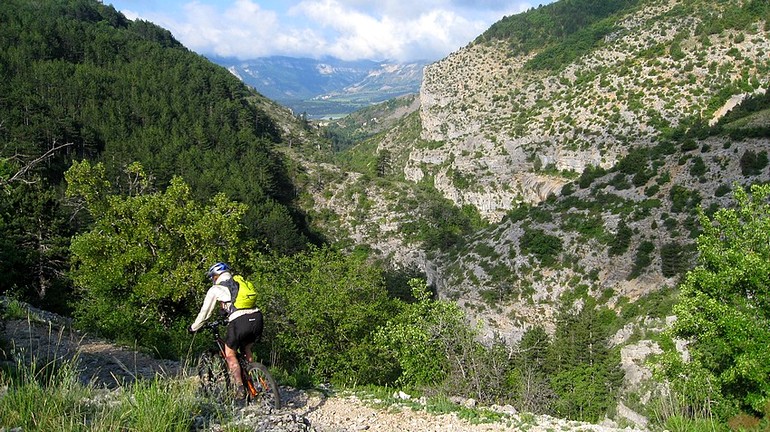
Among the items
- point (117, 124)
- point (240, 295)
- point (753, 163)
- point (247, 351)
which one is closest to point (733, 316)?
point (247, 351)

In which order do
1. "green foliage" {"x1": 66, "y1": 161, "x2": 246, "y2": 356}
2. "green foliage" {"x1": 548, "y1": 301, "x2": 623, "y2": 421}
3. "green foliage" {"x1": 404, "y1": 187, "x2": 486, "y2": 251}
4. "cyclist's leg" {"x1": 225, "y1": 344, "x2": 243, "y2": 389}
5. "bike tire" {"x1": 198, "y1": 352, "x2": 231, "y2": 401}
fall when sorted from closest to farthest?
"cyclist's leg" {"x1": 225, "y1": 344, "x2": 243, "y2": 389}, "bike tire" {"x1": 198, "y1": 352, "x2": 231, "y2": 401}, "green foliage" {"x1": 66, "y1": 161, "x2": 246, "y2": 356}, "green foliage" {"x1": 548, "y1": 301, "x2": 623, "y2": 421}, "green foliage" {"x1": 404, "y1": 187, "x2": 486, "y2": 251}

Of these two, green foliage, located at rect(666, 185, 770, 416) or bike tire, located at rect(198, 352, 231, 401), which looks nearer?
bike tire, located at rect(198, 352, 231, 401)

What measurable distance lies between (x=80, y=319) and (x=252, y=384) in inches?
447

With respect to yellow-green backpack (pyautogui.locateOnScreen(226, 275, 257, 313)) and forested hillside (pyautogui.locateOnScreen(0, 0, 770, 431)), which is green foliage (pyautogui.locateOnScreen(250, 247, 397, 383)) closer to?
forested hillside (pyautogui.locateOnScreen(0, 0, 770, 431))

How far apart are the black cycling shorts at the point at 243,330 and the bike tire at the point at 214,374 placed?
0.68 m

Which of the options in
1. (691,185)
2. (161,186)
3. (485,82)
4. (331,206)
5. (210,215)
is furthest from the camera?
(485,82)

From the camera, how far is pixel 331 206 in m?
92.6

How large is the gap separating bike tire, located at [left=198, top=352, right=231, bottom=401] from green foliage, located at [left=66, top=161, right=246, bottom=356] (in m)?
8.68

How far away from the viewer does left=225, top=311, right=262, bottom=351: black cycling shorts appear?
24.0 feet

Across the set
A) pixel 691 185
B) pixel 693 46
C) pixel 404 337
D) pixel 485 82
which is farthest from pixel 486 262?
pixel 485 82

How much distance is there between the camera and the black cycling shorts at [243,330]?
7320 mm

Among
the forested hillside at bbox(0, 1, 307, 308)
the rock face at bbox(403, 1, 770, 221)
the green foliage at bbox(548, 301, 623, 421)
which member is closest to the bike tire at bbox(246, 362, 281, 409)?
the green foliage at bbox(548, 301, 623, 421)

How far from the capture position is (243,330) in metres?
7.33

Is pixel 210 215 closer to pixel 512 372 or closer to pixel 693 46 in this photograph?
pixel 512 372
